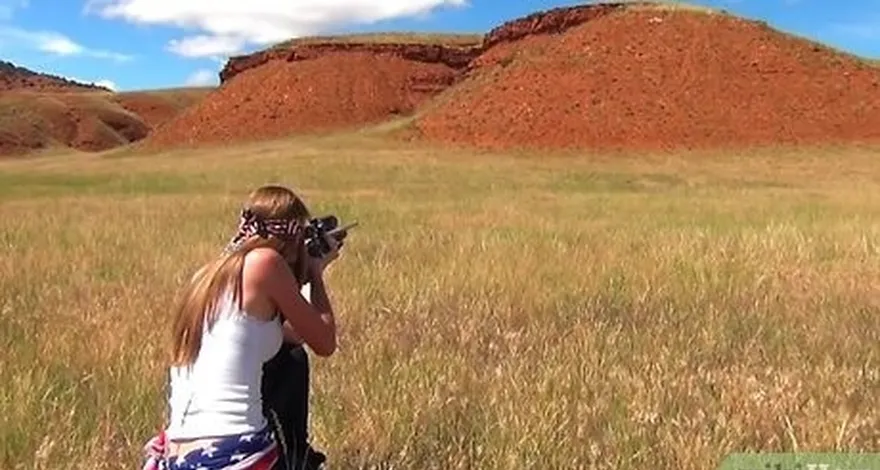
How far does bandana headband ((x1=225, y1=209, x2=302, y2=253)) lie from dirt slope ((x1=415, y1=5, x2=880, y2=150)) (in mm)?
47310

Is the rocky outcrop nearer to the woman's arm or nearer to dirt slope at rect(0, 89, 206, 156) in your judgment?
dirt slope at rect(0, 89, 206, 156)

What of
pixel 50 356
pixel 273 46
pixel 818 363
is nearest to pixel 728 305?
pixel 818 363

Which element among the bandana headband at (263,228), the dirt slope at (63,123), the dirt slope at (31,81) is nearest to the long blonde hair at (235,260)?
the bandana headband at (263,228)

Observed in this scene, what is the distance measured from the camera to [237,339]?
147 inches

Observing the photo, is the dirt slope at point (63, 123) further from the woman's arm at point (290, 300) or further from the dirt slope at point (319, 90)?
the woman's arm at point (290, 300)

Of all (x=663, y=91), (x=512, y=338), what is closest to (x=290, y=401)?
(x=512, y=338)

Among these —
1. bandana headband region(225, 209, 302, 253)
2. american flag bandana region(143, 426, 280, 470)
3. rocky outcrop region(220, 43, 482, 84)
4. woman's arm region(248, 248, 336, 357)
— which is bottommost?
american flag bandana region(143, 426, 280, 470)

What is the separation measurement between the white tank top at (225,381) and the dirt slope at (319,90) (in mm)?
64721

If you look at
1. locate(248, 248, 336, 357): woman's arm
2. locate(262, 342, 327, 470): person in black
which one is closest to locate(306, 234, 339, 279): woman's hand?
locate(248, 248, 336, 357): woman's arm

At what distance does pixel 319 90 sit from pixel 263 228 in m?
71.1

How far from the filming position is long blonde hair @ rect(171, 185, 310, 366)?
370 centimetres

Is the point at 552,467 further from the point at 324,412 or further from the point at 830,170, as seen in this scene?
the point at 830,170

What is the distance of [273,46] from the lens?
8875cm

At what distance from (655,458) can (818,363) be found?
7.07ft
